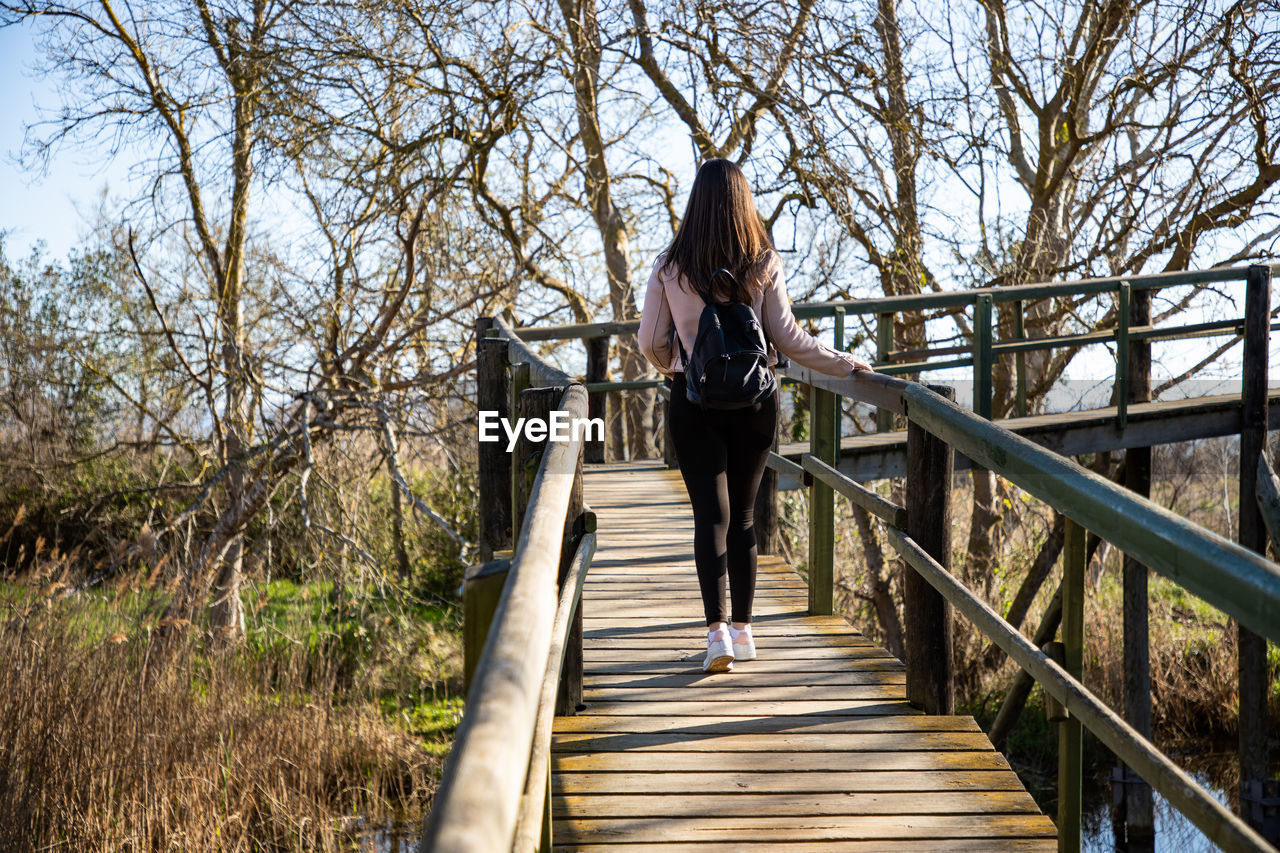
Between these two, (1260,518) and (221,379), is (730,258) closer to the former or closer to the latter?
(1260,518)

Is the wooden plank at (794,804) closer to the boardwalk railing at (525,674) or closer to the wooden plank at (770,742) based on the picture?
the wooden plank at (770,742)

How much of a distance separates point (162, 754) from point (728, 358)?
19.4 ft

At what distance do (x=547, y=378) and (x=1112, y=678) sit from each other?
10.7 metres

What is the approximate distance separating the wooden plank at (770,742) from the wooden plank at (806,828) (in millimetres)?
400

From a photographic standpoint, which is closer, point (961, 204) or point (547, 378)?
point (547, 378)

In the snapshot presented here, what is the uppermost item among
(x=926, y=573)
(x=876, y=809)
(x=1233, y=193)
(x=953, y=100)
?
(x=953, y=100)

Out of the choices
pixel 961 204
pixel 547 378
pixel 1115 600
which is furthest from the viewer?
pixel 1115 600

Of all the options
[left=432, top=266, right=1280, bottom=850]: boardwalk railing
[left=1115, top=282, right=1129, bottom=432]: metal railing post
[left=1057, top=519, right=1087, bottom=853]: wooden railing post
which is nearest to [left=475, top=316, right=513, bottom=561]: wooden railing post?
[left=432, top=266, right=1280, bottom=850]: boardwalk railing

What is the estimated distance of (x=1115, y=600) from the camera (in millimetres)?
15594

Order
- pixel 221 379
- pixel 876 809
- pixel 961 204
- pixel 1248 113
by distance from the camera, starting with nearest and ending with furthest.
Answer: pixel 876 809, pixel 1248 113, pixel 221 379, pixel 961 204

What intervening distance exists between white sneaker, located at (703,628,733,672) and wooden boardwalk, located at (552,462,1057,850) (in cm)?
5

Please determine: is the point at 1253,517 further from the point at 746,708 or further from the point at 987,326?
the point at 746,708

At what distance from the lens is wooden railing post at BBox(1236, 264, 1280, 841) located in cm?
810

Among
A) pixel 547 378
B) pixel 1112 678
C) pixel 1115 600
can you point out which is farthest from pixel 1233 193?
pixel 547 378
